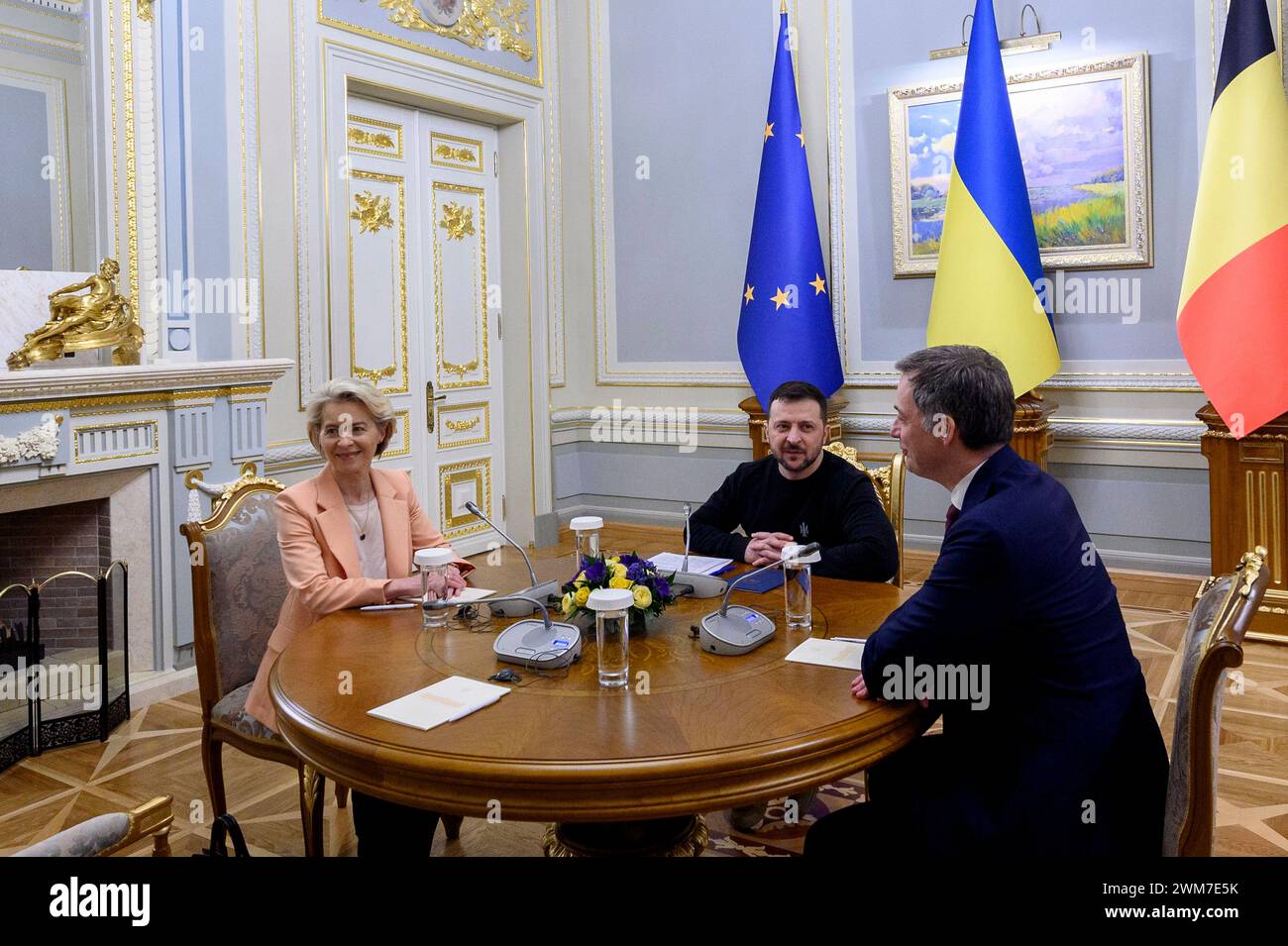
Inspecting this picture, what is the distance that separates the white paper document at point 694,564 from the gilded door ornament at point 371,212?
3181mm

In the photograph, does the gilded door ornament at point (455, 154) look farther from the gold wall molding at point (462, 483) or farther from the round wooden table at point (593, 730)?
the round wooden table at point (593, 730)

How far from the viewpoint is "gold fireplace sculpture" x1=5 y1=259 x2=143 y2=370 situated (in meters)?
3.58

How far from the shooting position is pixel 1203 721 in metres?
1.36

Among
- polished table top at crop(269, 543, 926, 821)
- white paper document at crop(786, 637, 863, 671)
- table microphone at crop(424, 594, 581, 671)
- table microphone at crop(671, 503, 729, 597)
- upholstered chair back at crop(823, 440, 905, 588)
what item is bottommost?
polished table top at crop(269, 543, 926, 821)

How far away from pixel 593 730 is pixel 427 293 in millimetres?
4414

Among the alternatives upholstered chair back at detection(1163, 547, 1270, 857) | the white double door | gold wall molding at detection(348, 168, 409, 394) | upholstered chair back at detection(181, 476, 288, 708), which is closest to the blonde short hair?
upholstered chair back at detection(181, 476, 288, 708)

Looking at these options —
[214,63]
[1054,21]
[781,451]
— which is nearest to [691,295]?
[1054,21]

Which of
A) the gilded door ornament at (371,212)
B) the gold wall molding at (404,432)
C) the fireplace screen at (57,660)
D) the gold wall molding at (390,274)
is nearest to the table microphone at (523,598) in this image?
the fireplace screen at (57,660)

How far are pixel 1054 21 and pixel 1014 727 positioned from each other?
13.9ft

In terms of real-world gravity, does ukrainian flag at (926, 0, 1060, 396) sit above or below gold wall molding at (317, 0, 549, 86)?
below

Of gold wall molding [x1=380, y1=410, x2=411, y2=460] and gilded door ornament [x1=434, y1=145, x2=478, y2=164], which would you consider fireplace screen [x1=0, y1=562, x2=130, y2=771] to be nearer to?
gold wall molding [x1=380, y1=410, x2=411, y2=460]

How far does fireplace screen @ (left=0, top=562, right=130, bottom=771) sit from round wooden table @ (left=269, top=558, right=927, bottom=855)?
1.73m

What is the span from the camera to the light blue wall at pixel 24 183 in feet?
12.2

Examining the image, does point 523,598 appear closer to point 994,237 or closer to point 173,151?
point 173,151
